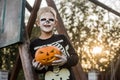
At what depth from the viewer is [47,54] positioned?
224cm

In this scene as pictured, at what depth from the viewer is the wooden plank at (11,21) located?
2.65 m

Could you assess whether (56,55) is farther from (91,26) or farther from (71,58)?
(91,26)

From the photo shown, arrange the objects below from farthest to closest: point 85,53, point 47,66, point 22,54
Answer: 1. point 85,53
2. point 22,54
3. point 47,66

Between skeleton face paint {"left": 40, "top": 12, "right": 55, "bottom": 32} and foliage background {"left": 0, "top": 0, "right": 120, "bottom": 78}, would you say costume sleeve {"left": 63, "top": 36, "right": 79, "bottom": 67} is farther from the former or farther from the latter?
foliage background {"left": 0, "top": 0, "right": 120, "bottom": 78}

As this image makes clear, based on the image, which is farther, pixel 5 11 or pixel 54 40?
pixel 5 11

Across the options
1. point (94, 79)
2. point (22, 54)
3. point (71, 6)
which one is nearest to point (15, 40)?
point (22, 54)

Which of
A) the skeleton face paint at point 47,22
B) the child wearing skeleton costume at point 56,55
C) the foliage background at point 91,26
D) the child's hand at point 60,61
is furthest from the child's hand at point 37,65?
the foliage background at point 91,26

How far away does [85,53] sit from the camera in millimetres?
14898

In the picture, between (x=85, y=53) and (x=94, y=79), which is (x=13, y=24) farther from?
(x=85, y=53)

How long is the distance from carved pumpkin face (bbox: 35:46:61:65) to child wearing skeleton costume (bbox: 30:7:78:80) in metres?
0.03

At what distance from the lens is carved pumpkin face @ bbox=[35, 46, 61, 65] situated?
7.32ft

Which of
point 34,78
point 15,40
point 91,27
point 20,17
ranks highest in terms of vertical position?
point 20,17

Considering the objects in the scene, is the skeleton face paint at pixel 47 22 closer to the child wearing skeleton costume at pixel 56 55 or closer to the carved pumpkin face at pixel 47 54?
the child wearing skeleton costume at pixel 56 55

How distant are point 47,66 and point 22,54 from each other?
0.36m
